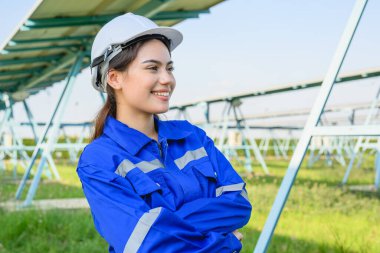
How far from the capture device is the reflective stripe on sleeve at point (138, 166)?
5.19ft

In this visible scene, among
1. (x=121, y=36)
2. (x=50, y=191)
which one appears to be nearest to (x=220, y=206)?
(x=121, y=36)

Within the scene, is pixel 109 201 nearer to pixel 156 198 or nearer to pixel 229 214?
pixel 156 198

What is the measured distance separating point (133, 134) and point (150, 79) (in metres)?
0.18

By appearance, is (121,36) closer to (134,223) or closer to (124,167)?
(124,167)

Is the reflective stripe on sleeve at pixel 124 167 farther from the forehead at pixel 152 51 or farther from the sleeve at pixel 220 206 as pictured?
the forehead at pixel 152 51

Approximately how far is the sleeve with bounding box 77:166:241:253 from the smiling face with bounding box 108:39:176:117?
0.24 meters

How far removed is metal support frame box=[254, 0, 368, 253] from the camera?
7.48 ft

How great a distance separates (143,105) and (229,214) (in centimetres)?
42

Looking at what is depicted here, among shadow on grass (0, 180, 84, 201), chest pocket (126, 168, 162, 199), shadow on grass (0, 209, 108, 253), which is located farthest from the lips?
shadow on grass (0, 180, 84, 201)

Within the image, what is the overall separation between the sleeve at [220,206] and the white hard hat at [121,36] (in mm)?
382

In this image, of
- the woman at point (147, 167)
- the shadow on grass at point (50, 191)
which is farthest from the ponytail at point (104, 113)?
the shadow on grass at point (50, 191)

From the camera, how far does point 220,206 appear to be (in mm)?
1680

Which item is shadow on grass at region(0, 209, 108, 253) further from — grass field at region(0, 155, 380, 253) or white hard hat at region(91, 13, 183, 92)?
white hard hat at region(91, 13, 183, 92)

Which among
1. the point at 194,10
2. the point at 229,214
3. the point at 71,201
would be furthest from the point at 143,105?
the point at 71,201
